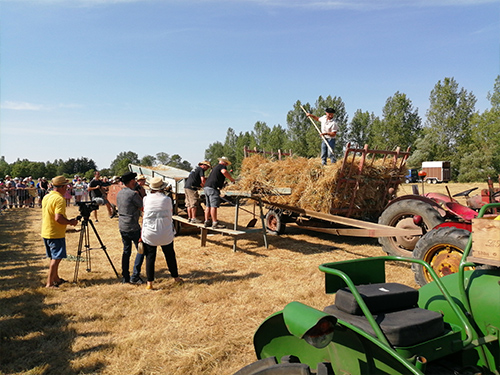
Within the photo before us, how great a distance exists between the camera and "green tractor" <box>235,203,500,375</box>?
1606 millimetres

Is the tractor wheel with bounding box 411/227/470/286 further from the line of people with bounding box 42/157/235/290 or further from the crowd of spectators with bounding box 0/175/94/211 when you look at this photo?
the crowd of spectators with bounding box 0/175/94/211

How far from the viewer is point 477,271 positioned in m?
2.19

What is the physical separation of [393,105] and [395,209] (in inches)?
1922

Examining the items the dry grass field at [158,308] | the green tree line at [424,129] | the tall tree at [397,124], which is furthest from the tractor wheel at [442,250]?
the tall tree at [397,124]

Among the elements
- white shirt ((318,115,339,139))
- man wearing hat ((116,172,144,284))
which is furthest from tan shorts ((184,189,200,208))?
white shirt ((318,115,339,139))

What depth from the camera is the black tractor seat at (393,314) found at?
1692 mm

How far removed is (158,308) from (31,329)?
1.47 meters

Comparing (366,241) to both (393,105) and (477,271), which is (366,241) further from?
(393,105)

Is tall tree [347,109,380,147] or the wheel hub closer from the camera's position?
the wheel hub

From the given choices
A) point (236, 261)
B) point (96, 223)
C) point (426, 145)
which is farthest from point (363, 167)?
point (426, 145)

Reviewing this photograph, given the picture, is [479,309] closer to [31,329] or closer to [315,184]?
[31,329]

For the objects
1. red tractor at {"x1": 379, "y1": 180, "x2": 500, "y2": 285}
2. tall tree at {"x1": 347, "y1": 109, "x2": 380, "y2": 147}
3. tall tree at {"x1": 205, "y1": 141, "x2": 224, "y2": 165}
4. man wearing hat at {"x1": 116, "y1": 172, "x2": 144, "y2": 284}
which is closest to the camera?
red tractor at {"x1": 379, "y1": 180, "x2": 500, "y2": 285}

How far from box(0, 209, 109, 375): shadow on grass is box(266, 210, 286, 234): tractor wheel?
559cm

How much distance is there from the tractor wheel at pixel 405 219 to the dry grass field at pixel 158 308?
1.35 ft
